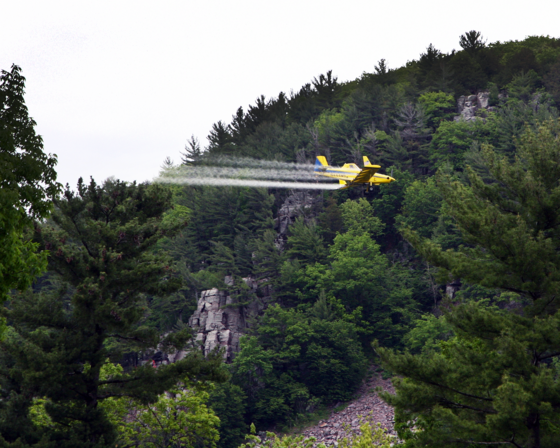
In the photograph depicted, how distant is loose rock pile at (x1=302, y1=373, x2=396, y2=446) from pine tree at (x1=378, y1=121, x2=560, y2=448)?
1177 inches

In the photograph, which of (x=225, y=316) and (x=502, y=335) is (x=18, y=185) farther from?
(x=225, y=316)

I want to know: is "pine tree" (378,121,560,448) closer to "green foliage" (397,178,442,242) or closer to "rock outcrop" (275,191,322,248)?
"green foliage" (397,178,442,242)

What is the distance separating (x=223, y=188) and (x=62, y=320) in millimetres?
54845

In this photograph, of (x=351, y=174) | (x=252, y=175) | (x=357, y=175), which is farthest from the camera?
(x=252, y=175)

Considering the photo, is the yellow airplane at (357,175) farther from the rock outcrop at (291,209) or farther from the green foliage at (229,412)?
the green foliage at (229,412)

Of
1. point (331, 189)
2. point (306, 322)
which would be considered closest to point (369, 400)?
point (306, 322)

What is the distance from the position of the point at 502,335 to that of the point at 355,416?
122 feet

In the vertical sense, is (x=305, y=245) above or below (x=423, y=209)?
below

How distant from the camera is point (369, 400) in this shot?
176ft

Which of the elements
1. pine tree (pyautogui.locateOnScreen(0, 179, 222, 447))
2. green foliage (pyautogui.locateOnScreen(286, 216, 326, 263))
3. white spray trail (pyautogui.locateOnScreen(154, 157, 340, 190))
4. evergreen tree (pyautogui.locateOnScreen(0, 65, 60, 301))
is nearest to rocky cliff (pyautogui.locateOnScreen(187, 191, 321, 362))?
green foliage (pyautogui.locateOnScreen(286, 216, 326, 263))

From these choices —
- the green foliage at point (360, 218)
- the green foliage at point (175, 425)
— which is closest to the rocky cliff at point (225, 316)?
the green foliage at point (360, 218)

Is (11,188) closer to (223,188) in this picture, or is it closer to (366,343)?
(366,343)

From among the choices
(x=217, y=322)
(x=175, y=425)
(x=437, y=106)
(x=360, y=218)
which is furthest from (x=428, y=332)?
(x=175, y=425)

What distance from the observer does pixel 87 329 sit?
73.4 feet
